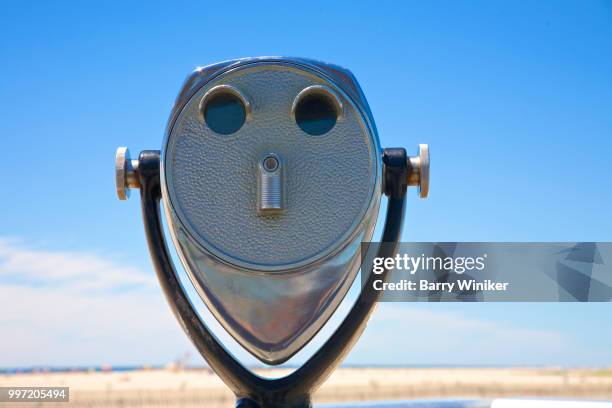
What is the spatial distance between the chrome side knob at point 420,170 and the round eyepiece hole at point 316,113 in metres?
0.26

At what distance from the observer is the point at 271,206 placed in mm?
2055

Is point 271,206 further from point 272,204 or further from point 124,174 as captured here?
point 124,174

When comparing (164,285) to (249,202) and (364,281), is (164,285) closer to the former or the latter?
(249,202)

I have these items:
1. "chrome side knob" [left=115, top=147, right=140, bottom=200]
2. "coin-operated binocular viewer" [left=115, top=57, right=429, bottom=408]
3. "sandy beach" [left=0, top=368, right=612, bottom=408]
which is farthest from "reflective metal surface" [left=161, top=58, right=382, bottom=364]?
"sandy beach" [left=0, top=368, right=612, bottom=408]

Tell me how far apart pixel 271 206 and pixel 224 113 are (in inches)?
10.7

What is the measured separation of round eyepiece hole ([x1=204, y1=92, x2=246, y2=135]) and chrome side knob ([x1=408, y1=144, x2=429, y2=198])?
0.46m

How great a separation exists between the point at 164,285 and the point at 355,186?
544 mm

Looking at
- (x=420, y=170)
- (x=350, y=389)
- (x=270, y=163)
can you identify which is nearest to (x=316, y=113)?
(x=270, y=163)

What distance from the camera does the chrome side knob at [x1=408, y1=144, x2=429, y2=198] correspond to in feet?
7.40

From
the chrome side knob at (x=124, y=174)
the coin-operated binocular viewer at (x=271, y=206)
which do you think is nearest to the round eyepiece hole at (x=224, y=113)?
the coin-operated binocular viewer at (x=271, y=206)

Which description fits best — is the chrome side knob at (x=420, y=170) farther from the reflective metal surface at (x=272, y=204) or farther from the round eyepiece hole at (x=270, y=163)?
the round eyepiece hole at (x=270, y=163)

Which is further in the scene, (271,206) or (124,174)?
(124,174)

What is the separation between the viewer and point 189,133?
2131mm

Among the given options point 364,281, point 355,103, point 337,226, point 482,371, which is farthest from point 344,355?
point 482,371
